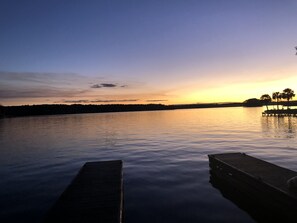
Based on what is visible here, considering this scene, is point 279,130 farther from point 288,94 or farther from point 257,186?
point 288,94

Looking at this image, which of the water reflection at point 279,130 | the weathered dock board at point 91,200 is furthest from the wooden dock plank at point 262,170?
the water reflection at point 279,130

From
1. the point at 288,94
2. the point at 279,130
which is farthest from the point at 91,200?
the point at 288,94

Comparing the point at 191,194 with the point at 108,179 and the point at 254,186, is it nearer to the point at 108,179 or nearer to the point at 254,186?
the point at 254,186

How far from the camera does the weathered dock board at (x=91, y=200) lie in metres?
10.4

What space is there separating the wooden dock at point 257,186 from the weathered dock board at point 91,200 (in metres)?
6.92

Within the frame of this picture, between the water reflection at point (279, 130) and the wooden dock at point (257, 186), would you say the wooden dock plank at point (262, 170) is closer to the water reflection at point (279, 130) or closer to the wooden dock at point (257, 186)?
the wooden dock at point (257, 186)

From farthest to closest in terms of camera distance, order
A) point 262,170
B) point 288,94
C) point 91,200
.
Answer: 1. point 288,94
2. point 262,170
3. point 91,200

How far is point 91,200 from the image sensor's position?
1230 centimetres

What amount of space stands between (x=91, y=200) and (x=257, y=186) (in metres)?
8.52

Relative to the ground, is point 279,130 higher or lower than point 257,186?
lower

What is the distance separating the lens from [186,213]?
44.9ft

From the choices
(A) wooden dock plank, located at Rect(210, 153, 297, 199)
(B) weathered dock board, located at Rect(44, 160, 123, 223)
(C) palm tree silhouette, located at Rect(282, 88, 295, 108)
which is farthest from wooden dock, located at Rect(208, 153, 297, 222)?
(C) palm tree silhouette, located at Rect(282, 88, 295, 108)

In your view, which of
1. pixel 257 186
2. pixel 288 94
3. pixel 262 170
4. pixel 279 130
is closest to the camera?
pixel 257 186

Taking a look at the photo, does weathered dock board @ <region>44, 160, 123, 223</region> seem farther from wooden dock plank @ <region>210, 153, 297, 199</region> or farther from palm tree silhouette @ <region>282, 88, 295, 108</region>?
palm tree silhouette @ <region>282, 88, 295, 108</region>
